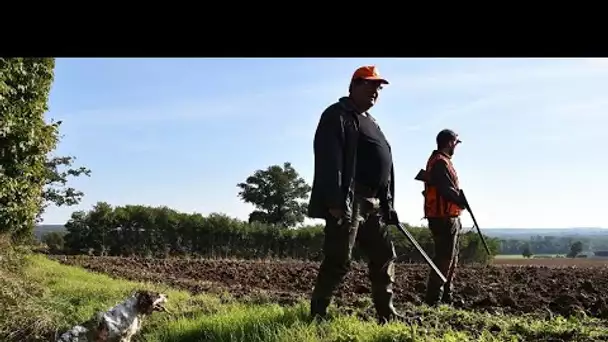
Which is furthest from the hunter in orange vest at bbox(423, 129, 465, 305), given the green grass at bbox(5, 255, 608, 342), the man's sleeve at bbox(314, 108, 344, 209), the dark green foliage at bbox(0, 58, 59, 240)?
the dark green foliage at bbox(0, 58, 59, 240)

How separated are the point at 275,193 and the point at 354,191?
2910cm

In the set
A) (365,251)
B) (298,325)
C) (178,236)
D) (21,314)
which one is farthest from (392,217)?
(178,236)

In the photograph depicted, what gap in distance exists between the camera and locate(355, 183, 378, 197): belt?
5.71 m

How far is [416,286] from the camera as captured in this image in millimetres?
10281

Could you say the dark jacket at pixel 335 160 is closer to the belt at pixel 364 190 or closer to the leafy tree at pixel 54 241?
the belt at pixel 364 190

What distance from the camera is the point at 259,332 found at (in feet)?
18.5

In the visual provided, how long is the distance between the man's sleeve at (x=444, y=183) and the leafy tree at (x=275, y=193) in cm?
2538

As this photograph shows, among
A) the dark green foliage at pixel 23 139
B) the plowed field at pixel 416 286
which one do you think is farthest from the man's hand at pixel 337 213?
the dark green foliage at pixel 23 139

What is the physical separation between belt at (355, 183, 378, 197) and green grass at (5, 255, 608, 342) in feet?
3.13

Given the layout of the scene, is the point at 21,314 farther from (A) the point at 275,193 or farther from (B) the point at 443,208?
(A) the point at 275,193

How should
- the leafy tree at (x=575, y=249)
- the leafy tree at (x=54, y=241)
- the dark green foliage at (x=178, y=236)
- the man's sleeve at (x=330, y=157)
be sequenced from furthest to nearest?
the leafy tree at (x=54, y=241), the leafy tree at (x=575, y=249), the dark green foliage at (x=178, y=236), the man's sleeve at (x=330, y=157)

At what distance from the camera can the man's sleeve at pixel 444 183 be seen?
749 centimetres
